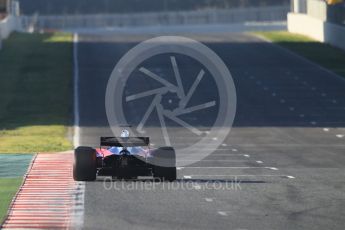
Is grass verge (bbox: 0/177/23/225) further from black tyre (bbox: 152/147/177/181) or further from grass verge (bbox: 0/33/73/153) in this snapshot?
grass verge (bbox: 0/33/73/153)

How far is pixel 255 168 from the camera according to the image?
30.3m

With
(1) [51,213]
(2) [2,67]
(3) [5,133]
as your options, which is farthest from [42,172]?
(2) [2,67]

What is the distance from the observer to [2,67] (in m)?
62.9

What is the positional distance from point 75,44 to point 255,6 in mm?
45121

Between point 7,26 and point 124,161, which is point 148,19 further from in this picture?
point 124,161

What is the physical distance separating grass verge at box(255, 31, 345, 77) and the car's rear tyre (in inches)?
1435

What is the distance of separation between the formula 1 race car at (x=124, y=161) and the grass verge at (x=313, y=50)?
35.8 m

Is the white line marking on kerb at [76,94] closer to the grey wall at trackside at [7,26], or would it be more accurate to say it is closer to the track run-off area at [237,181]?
the track run-off area at [237,181]

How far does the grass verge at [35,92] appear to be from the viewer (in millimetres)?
38438

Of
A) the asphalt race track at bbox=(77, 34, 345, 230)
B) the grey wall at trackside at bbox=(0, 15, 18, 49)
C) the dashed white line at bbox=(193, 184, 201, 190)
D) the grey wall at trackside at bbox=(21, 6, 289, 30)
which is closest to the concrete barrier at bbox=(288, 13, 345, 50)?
the asphalt race track at bbox=(77, 34, 345, 230)

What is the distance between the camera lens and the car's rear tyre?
83.5 ft

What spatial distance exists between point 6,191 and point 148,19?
85212 mm

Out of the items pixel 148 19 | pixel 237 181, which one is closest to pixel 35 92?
pixel 237 181

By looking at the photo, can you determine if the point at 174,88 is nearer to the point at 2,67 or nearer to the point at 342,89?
the point at 342,89
